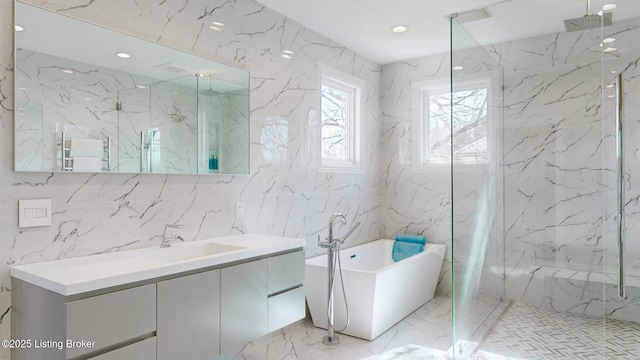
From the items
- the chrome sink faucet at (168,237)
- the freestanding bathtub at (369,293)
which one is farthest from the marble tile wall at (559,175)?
the chrome sink faucet at (168,237)

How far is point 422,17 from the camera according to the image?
10.9 feet

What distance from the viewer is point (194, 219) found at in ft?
8.30

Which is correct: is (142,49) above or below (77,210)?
above

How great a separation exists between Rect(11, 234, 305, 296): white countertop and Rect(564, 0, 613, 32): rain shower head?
7.70ft

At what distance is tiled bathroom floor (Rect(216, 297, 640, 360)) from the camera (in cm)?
242

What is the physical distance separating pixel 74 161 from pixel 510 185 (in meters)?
2.81

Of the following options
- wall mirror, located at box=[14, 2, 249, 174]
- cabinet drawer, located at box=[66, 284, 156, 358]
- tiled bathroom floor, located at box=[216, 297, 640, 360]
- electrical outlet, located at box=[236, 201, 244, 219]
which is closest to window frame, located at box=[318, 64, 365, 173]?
electrical outlet, located at box=[236, 201, 244, 219]

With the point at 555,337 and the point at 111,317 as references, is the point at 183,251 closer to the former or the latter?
the point at 111,317

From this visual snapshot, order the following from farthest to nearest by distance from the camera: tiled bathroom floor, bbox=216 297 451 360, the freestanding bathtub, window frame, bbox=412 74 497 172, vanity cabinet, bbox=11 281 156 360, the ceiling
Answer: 1. window frame, bbox=412 74 497 172
2. the freestanding bathtub
3. tiled bathroom floor, bbox=216 297 451 360
4. the ceiling
5. vanity cabinet, bbox=11 281 156 360

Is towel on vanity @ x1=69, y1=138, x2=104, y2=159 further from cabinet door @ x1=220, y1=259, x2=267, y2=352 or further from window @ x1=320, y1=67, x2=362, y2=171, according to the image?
window @ x1=320, y1=67, x2=362, y2=171

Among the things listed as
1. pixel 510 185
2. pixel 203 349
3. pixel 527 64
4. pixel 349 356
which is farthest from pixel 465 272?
pixel 203 349

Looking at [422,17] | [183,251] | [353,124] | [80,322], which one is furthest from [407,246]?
[80,322]

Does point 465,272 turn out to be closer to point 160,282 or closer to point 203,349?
point 203,349

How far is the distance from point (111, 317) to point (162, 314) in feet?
0.78
